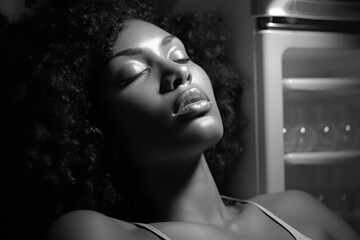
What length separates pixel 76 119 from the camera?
165 cm

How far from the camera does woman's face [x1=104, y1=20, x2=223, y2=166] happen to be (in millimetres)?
1526

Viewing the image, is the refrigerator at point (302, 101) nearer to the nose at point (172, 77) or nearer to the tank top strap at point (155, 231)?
the nose at point (172, 77)

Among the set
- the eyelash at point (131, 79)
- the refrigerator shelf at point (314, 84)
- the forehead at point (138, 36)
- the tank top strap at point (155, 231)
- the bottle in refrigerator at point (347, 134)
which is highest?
the forehead at point (138, 36)

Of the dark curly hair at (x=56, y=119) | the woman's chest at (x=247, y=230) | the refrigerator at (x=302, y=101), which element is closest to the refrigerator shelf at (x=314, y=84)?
the refrigerator at (x=302, y=101)

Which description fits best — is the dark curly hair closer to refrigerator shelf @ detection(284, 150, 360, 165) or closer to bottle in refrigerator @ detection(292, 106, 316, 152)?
refrigerator shelf @ detection(284, 150, 360, 165)

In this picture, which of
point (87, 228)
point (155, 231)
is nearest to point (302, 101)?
point (155, 231)

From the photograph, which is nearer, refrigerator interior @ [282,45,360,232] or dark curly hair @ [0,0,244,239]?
dark curly hair @ [0,0,244,239]

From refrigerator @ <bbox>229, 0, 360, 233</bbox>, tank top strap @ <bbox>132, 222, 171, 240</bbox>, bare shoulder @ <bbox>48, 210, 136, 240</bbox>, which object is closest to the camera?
bare shoulder @ <bbox>48, 210, 136, 240</bbox>

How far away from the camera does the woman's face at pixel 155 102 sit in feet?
5.01

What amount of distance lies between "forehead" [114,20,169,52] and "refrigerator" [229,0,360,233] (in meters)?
0.49

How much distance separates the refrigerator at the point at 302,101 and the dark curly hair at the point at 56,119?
533mm

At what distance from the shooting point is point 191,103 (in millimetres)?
1528

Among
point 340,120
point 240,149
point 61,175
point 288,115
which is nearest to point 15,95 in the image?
point 61,175

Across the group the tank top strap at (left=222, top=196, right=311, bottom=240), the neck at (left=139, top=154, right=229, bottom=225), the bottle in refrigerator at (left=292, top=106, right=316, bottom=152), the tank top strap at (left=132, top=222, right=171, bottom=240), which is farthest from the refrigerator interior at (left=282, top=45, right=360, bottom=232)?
the tank top strap at (left=132, top=222, right=171, bottom=240)
